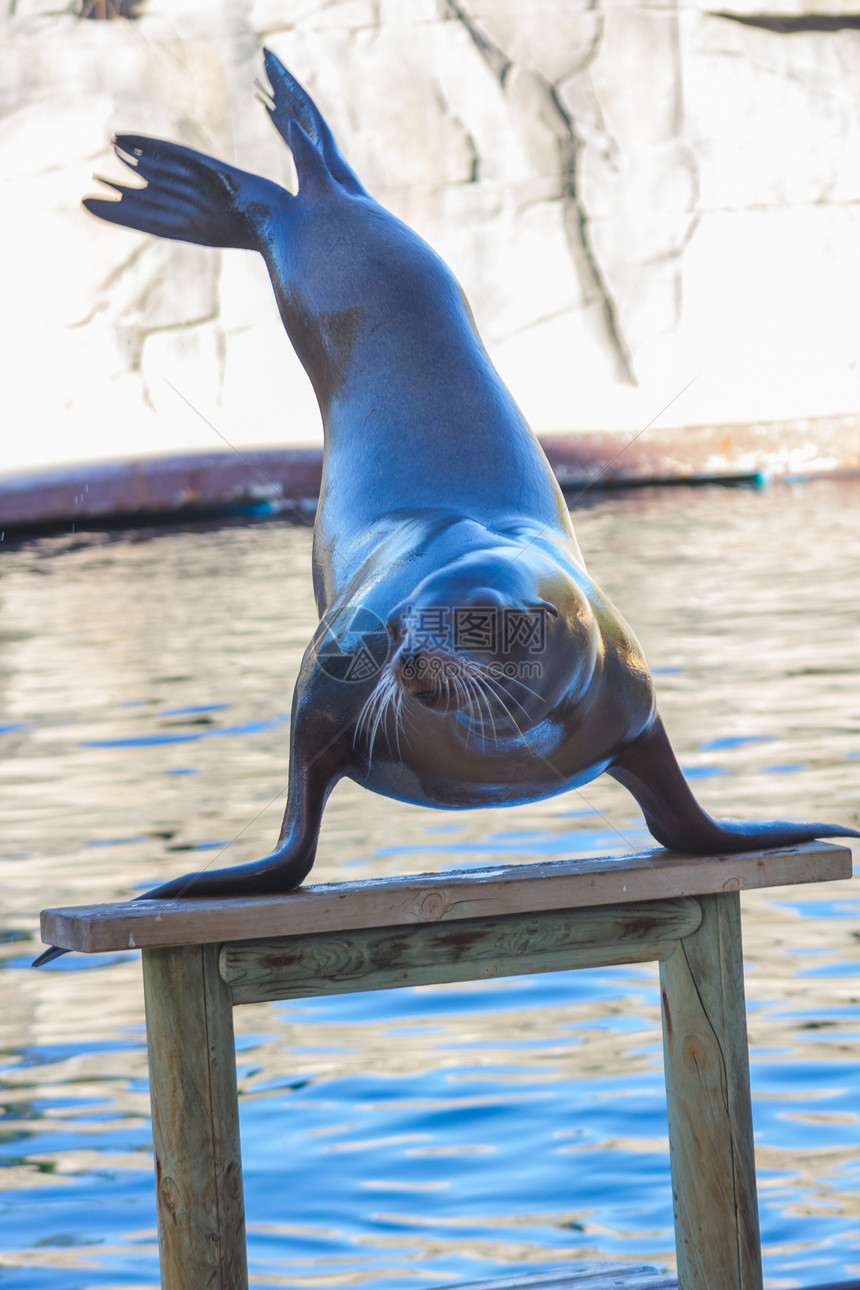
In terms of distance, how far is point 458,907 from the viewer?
212 centimetres

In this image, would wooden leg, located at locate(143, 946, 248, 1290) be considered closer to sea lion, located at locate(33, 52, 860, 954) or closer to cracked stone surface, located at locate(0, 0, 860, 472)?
sea lion, located at locate(33, 52, 860, 954)

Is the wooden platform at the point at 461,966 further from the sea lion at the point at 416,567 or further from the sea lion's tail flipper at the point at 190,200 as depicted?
the sea lion's tail flipper at the point at 190,200

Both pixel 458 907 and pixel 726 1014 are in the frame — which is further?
pixel 726 1014

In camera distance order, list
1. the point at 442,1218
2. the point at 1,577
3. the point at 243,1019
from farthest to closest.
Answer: the point at 1,577
the point at 243,1019
the point at 442,1218

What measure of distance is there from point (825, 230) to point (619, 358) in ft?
8.94

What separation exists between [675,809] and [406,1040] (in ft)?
5.25

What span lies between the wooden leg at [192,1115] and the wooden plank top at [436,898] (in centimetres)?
8

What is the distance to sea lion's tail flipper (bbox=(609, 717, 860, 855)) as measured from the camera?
7.60 feet

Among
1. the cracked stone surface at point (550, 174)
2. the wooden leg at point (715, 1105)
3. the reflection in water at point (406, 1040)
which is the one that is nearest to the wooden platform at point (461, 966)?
the wooden leg at point (715, 1105)

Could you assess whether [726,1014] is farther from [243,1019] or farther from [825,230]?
[825,230]

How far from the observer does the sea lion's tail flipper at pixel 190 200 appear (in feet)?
9.56

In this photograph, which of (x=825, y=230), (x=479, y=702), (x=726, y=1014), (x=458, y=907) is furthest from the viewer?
(x=825, y=230)

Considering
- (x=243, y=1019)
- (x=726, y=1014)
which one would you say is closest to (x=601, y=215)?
(x=243, y=1019)
